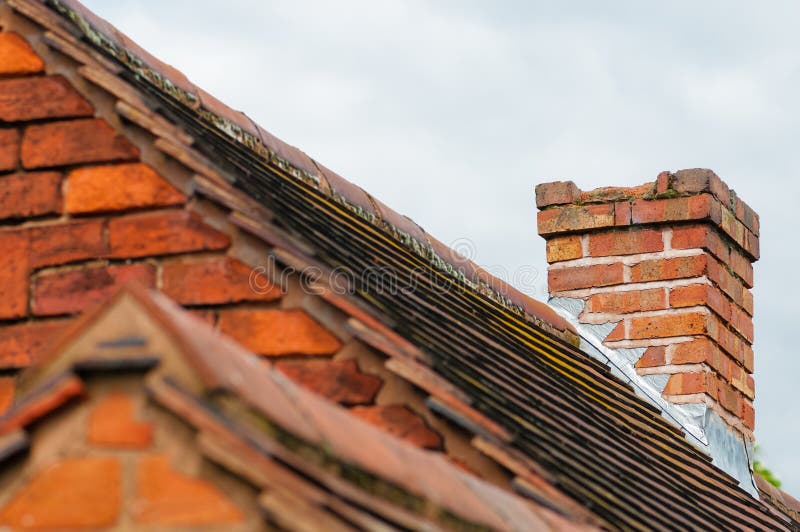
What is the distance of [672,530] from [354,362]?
191cm

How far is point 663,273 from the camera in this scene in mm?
9047

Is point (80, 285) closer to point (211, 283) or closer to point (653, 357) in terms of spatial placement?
point (211, 283)

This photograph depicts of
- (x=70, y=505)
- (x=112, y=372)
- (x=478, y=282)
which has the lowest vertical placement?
(x=70, y=505)

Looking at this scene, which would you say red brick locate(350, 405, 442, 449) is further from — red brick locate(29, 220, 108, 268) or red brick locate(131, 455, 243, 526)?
red brick locate(131, 455, 243, 526)

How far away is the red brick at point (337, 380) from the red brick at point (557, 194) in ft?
17.9

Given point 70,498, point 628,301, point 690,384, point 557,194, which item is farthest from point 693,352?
point 70,498

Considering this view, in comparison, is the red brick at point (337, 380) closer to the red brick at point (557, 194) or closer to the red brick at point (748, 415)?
the red brick at point (557, 194)

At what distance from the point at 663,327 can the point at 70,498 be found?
6835 mm

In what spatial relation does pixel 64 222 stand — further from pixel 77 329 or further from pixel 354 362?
pixel 77 329

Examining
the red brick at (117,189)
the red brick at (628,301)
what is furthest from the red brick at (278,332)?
the red brick at (628,301)

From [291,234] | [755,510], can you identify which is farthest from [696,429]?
[291,234]

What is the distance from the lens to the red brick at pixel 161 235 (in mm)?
4113

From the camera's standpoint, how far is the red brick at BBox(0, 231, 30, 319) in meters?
4.27

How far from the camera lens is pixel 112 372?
7.97ft
